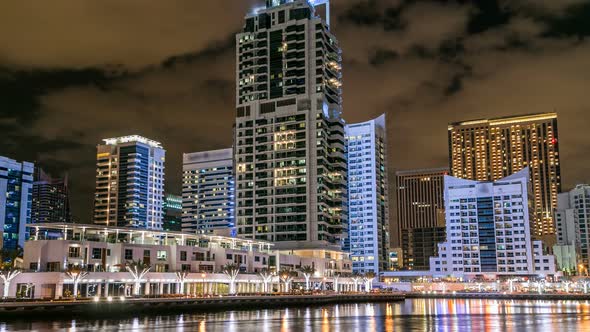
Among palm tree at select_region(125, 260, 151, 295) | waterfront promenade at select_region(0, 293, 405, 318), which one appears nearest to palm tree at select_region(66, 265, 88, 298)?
waterfront promenade at select_region(0, 293, 405, 318)

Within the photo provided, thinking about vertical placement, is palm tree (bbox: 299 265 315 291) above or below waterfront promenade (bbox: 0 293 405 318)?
above

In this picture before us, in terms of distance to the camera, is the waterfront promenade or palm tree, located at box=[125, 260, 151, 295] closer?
the waterfront promenade

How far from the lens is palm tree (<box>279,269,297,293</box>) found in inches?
7008

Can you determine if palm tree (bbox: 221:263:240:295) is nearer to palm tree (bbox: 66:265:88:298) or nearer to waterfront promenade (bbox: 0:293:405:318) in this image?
waterfront promenade (bbox: 0:293:405:318)

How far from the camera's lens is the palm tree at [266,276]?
172512 millimetres

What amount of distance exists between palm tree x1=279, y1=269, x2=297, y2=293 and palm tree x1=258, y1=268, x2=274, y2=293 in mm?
3124

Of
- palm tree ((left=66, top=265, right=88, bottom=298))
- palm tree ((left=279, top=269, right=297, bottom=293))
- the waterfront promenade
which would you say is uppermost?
palm tree ((left=66, top=265, right=88, bottom=298))

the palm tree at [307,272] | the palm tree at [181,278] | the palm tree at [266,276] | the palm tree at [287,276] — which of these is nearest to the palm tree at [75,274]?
the palm tree at [181,278]

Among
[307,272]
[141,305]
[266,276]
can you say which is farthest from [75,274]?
[307,272]

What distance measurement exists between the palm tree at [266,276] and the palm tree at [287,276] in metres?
3.12

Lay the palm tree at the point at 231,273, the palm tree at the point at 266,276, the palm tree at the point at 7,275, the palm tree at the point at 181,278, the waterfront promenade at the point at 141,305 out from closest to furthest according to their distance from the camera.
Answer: the waterfront promenade at the point at 141,305, the palm tree at the point at 7,275, the palm tree at the point at 181,278, the palm tree at the point at 231,273, the palm tree at the point at 266,276

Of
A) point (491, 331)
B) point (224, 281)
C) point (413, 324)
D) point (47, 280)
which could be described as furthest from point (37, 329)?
point (224, 281)

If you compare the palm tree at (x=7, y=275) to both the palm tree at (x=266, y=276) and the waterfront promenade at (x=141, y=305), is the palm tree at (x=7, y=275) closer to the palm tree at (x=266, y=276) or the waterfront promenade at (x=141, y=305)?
the waterfront promenade at (x=141, y=305)

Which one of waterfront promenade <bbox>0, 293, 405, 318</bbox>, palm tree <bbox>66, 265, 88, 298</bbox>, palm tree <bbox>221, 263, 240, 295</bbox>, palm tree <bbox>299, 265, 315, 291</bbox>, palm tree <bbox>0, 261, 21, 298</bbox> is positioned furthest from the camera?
palm tree <bbox>299, 265, 315, 291</bbox>
